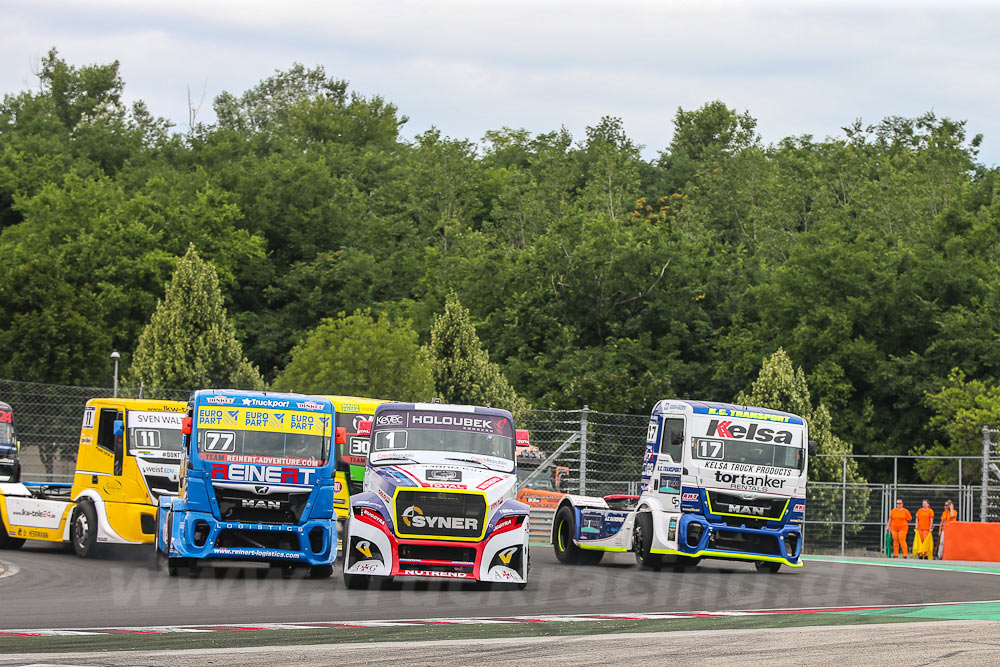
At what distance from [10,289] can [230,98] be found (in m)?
54.3

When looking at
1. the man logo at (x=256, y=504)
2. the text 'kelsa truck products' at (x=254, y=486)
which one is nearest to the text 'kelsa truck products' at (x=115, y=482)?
the text 'kelsa truck products' at (x=254, y=486)

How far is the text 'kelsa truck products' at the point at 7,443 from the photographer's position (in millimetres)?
32500

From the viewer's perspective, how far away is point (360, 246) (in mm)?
81875

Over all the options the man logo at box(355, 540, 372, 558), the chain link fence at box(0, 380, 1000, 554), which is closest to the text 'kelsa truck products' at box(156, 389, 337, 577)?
the man logo at box(355, 540, 372, 558)

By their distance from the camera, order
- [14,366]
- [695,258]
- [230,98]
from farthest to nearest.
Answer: [230,98] → [695,258] → [14,366]

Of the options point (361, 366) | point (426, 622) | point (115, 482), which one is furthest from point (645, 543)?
point (361, 366)

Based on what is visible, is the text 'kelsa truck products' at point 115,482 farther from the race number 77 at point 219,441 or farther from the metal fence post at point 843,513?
the metal fence post at point 843,513

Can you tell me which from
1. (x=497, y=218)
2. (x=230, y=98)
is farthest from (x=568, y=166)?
(x=230, y=98)

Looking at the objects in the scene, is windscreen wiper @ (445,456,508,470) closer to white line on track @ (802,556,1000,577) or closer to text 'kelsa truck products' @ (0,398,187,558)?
text 'kelsa truck products' @ (0,398,187,558)

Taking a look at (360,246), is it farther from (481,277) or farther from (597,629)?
(597,629)

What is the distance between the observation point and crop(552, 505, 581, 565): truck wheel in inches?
974

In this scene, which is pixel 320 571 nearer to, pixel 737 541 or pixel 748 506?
pixel 737 541

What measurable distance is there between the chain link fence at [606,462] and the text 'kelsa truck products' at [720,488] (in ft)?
23.4

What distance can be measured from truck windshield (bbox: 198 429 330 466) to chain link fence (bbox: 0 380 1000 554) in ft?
39.8
